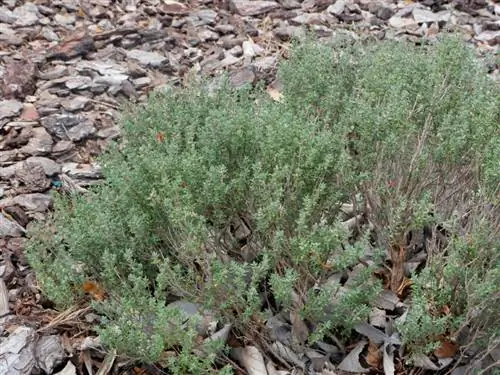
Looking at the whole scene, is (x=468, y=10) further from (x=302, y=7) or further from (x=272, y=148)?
(x=272, y=148)

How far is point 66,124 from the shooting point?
4633 mm

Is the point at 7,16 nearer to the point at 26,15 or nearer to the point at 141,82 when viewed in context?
the point at 26,15

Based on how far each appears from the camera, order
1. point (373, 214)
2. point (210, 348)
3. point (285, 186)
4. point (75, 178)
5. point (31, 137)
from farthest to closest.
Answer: point (31, 137)
point (75, 178)
point (373, 214)
point (285, 186)
point (210, 348)

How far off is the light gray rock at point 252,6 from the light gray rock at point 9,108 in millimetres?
2435

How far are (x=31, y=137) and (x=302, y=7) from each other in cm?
311

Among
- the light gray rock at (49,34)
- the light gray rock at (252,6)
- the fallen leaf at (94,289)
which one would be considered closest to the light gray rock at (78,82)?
the light gray rock at (49,34)

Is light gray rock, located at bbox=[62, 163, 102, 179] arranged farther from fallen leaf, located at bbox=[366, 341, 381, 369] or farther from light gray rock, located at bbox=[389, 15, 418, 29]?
light gray rock, located at bbox=[389, 15, 418, 29]

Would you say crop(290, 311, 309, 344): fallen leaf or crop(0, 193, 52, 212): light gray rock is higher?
crop(290, 311, 309, 344): fallen leaf

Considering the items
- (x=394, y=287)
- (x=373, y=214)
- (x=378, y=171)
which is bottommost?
(x=394, y=287)

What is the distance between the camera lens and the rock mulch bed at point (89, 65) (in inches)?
128

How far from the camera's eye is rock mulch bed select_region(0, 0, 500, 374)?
3.26 m

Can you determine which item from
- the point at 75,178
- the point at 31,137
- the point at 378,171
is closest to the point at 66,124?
the point at 31,137

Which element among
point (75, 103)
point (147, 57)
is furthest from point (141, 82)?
point (75, 103)

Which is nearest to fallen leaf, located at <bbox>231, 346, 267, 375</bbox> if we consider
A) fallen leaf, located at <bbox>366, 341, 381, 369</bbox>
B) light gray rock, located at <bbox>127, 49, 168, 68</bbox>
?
fallen leaf, located at <bbox>366, 341, 381, 369</bbox>
